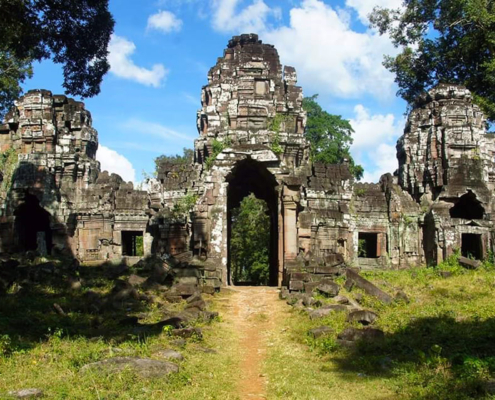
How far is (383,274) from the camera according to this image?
54.5ft

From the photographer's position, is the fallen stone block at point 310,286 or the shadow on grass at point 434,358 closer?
the shadow on grass at point 434,358

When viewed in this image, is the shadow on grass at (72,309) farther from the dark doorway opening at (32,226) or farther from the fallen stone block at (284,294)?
the dark doorway opening at (32,226)

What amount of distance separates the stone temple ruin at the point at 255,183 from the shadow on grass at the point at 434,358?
8.98 meters

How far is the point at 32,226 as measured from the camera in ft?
73.0

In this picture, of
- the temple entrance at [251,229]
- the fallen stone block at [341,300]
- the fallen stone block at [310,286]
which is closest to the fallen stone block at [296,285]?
the fallen stone block at [310,286]

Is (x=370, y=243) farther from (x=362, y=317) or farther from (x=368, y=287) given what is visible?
(x=362, y=317)

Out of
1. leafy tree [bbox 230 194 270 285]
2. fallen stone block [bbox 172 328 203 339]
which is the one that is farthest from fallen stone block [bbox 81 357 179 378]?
leafy tree [bbox 230 194 270 285]

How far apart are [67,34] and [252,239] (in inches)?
756

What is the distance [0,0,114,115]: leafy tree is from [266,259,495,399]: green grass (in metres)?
7.65

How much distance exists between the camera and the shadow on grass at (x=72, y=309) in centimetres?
916

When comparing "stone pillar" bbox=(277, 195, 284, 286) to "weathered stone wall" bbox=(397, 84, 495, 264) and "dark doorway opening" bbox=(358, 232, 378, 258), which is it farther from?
"weathered stone wall" bbox=(397, 84, 495, 264)

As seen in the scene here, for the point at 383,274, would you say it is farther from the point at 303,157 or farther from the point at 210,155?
the point at 210,155

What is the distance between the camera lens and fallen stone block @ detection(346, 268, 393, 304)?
1215 cm

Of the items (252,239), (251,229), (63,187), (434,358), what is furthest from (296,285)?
(251,229)
